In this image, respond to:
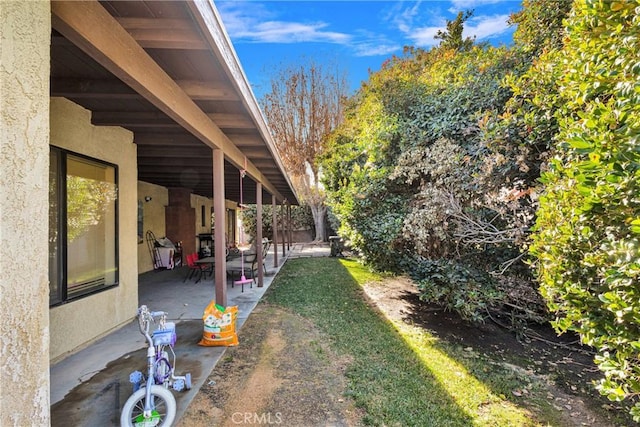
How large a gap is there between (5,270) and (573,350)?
6.40 metres

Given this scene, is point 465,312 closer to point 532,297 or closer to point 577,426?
point 532,297

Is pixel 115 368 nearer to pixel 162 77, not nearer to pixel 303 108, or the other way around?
pixel 162 77

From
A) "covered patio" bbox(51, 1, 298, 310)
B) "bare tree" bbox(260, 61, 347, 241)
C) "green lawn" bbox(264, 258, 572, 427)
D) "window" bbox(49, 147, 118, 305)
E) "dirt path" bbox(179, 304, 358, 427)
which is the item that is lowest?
"green lawn" bbox(264, 258, 572, 427)

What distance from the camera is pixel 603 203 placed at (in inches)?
77.8

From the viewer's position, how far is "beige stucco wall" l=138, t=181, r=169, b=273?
9.14m

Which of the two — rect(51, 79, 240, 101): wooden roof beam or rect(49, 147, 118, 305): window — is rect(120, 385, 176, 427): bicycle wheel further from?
rect(51, 79, 240, 101): wooden roof beam

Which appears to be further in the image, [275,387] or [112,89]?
[112,89]

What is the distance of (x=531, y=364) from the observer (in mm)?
4152

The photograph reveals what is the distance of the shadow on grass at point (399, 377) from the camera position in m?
2.83

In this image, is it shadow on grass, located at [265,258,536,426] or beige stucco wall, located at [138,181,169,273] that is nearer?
shadow on grass, located at [265,258,536,426]
